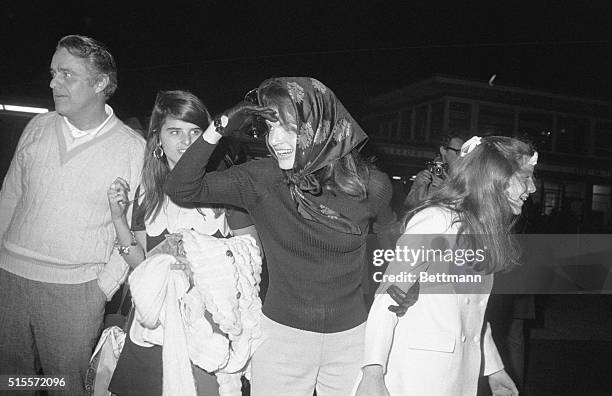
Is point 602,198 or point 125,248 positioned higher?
point 602,198

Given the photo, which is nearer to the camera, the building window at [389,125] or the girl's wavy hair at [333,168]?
the girl's wavy hair at [333,168]

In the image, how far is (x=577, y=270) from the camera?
442 inches

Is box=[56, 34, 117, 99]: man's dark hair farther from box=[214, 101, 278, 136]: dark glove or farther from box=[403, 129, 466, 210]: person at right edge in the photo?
box=[403, 129, 466, 210]: person at right edge

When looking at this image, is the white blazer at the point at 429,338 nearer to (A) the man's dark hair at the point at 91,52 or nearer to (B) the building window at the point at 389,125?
(A) the man's dark hair at the point at 91,52

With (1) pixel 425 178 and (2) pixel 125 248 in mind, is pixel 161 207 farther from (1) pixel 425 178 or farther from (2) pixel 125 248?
(1) pixel 425 178

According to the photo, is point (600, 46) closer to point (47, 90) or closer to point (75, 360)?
point (47, 90)

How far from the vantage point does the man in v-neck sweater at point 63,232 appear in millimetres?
2367

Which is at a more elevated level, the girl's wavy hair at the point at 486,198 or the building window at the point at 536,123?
the building window at the point at 536,123

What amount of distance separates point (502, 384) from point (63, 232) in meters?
1.95

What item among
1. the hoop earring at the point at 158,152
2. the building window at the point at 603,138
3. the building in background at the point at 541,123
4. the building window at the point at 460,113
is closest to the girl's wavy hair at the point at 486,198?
the hoop earring at the point at 158,152

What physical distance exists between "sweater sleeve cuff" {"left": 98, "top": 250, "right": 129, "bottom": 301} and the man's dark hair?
770 millimetres

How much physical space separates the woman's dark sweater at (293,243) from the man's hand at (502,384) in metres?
0.67

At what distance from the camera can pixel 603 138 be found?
2570 cm

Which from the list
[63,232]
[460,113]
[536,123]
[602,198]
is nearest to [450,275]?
[63,232]
